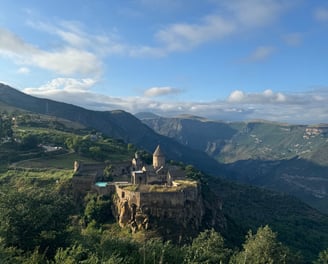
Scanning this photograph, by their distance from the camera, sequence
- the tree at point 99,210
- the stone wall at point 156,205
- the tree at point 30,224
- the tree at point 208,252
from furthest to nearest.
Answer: the tree at point 99,210
the stone wall at point 156,205
the tree at point 208,252
the tree at point 30,224

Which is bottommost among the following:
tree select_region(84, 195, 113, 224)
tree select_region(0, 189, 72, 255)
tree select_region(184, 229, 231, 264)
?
tree select_region(84, 195, 113, 224)

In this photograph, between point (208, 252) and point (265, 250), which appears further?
point (265, 250)

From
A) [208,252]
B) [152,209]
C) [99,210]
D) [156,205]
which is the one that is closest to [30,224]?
[208,252]

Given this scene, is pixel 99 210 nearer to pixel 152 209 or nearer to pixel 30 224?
pixel 152 209

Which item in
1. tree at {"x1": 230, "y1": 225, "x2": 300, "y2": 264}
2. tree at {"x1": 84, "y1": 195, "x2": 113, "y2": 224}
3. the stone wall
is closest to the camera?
tree at {"x1": 230, "y1": 225, "x2": 300, "y2": 264}

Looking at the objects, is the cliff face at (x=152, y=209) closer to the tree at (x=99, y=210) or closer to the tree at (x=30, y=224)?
the tree at (x=99, y=210)

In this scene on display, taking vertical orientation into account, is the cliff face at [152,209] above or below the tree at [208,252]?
below

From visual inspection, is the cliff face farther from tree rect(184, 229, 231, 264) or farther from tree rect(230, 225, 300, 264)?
tree rect(230, 225, 300, 264)

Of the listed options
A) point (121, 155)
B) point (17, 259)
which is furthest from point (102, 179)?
point (17, 259)

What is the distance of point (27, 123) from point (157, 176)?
226ft

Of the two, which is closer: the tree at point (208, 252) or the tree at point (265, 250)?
the tree at point (208, 252)

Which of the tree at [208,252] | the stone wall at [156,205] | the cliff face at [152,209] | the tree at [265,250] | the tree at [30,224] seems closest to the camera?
the tree at [30,224]

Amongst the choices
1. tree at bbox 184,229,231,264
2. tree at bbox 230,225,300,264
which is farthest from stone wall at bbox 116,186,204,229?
tree at bbox 230,225,300,264

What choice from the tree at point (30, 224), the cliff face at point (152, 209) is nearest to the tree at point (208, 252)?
the tree at point (30, 224)
